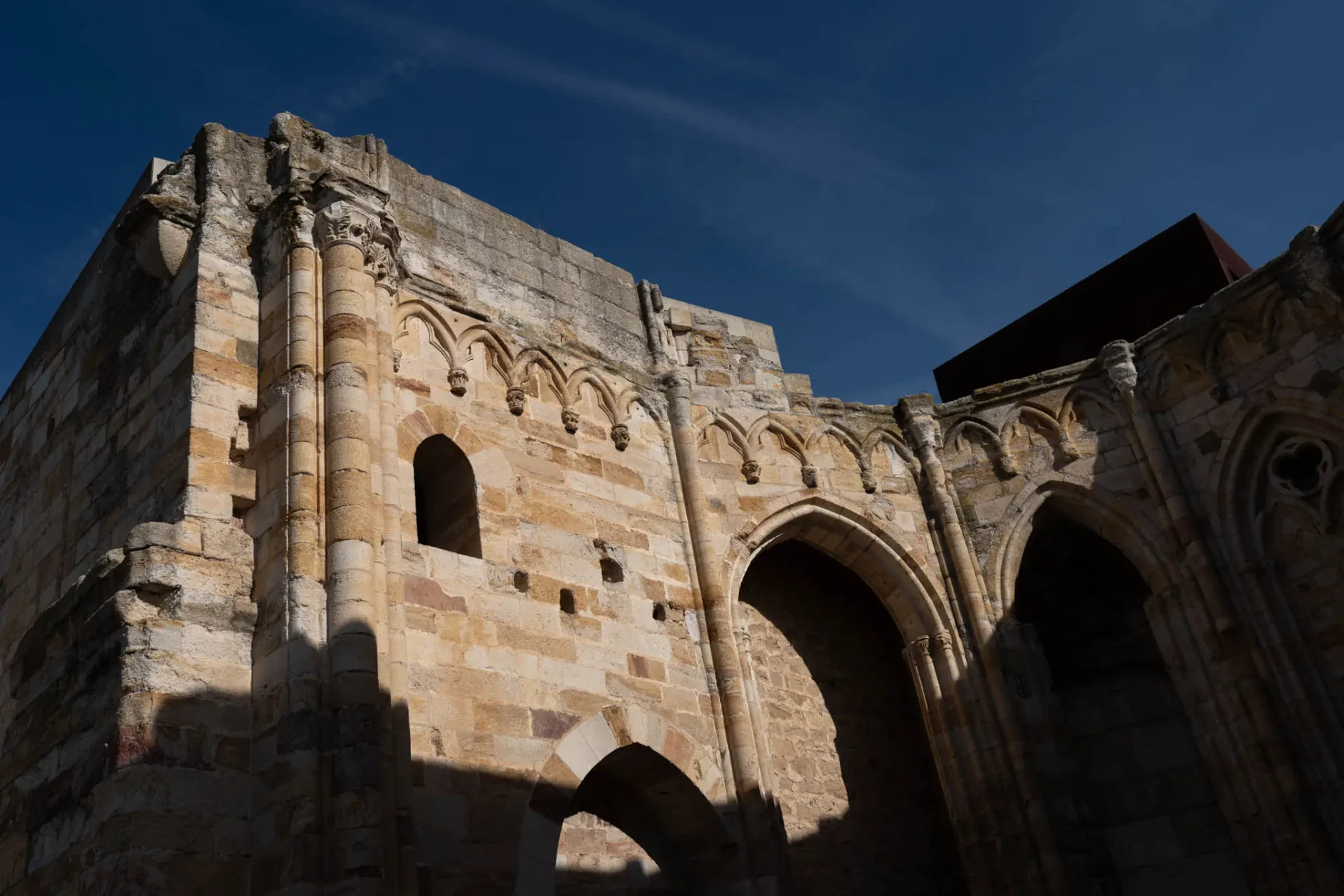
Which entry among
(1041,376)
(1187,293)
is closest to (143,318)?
(1041,376)

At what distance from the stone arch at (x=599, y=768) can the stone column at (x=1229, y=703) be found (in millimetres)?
3193

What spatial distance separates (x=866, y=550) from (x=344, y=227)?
14.2 ft

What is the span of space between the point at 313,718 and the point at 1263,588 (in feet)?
19.8

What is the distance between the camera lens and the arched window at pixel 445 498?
7445 millimetres

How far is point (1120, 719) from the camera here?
911cm

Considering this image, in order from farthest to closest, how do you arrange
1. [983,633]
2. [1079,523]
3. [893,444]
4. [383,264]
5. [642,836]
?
[893,444]
[1079,523]
[983,633]
[642,836]
[383,264]

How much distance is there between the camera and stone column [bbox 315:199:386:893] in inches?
211

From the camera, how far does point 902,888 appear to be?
29.9 feet

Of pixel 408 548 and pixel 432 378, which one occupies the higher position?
pixel 432 378

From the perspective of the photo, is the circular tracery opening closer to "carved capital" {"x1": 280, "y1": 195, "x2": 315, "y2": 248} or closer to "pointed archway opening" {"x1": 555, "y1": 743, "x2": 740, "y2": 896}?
"pointed archway opening" {"x1": 555, "y1": 743, "x2": 740, "y2": 896}

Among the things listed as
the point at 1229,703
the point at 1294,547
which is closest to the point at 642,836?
the point at 1229,703

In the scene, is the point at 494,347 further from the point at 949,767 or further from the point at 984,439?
the point at 949,767

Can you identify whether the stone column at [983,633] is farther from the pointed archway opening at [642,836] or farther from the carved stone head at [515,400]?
the carved stone head at [515,400]

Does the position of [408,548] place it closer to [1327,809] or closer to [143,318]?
[143,318]
